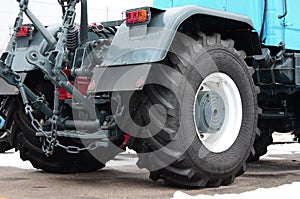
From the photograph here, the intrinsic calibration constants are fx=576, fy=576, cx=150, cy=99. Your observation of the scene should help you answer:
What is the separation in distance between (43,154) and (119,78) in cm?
205

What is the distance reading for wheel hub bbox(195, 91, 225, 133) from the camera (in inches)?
223

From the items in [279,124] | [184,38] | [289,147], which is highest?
[184,38]

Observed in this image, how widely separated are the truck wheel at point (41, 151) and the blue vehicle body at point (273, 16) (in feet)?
7.70

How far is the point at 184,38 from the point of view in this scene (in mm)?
5508

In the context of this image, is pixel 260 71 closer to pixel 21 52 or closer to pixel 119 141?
pixel 119 141

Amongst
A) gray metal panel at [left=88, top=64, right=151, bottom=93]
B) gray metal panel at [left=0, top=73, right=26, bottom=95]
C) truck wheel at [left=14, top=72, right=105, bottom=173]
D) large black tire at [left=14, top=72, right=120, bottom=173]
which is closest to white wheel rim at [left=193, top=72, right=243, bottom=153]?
gray metal panel at [left=88, top=64, right=151, bottom=93]

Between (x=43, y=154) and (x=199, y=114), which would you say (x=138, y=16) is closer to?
(x=199, y=114)

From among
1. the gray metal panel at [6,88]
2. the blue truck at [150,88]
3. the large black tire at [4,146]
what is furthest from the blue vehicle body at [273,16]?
the large black tire at [4,146]

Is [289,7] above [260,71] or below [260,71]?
above

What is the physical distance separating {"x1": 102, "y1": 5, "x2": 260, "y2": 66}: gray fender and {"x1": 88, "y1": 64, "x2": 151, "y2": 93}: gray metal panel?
0.19 ft

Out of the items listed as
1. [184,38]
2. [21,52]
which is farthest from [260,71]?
[21,52]

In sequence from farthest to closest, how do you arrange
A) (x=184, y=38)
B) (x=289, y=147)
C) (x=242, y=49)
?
(x=289, y=147)
(x=242, y=49)
(x=184, y=38)

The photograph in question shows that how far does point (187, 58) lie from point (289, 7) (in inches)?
94.3

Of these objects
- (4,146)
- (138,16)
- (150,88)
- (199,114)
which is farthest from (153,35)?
(4,146)
